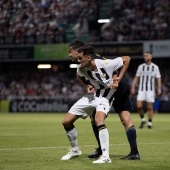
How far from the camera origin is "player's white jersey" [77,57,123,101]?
10258 mm

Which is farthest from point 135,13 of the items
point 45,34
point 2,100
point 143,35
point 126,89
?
point 126,89

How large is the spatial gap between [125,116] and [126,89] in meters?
0.49

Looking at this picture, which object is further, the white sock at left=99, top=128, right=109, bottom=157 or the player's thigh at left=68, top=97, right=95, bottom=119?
the player's thigh at left=68, top=97, right=95, bottom=119

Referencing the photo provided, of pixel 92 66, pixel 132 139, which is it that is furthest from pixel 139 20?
pixel 92 66

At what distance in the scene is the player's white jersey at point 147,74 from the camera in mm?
19906

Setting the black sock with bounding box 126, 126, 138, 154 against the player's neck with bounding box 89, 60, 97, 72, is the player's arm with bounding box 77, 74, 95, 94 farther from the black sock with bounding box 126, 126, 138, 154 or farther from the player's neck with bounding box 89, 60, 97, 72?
the black sock with bounding box 126, 126, 138, 154

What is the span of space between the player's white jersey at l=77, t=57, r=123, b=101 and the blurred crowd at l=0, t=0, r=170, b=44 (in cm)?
2392

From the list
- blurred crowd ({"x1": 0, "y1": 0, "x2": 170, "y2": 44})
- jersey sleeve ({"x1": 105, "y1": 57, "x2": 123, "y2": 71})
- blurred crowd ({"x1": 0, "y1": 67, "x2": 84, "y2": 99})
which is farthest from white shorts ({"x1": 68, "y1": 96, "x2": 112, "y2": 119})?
blurred crowd ({"x1": 0, "y1": 67, "x2": 84, "y2": 99})

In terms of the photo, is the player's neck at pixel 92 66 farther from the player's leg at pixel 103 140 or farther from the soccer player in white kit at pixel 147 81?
the soccer player in white kit at pixel 147 81

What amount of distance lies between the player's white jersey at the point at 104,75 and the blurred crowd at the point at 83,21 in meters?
23.9

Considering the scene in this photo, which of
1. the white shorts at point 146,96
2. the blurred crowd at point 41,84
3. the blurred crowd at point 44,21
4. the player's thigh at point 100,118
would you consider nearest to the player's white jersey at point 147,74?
the white shorts at point 146,96

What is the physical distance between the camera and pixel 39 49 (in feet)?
135

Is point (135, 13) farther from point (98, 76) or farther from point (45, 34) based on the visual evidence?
point (98, 76)

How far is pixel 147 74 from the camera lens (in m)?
20.2
